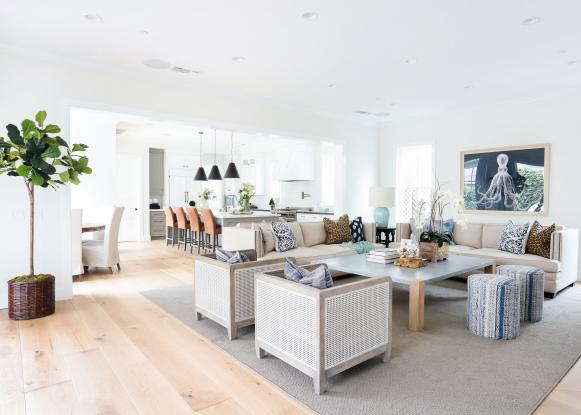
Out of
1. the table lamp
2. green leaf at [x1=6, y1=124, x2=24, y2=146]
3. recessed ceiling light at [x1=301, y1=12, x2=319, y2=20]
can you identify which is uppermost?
recessed ceiling light at [x1=301, y1=12, x2=319, y2=20]

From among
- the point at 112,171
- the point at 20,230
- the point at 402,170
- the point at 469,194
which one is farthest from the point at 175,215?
the point at 469,194

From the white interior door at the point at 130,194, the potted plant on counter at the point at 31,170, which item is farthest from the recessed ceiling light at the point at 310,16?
the white interior door at the point at 130,194

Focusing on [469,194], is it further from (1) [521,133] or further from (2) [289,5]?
(2) [289,5]

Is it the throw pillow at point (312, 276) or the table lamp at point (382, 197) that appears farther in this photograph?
the table lamp at point (382, 197)

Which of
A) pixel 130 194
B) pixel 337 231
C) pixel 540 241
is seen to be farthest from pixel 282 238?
pixel 130 194

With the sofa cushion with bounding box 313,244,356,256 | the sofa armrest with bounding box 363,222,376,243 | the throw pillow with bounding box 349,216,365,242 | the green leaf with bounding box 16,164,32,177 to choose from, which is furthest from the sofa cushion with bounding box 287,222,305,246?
the green leaf with bounding box 16,164,32,177

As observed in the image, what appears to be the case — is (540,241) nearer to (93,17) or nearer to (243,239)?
(243,239)

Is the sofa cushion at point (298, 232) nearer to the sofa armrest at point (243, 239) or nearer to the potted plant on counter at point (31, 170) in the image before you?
the sofa armrest at point (243, 239)

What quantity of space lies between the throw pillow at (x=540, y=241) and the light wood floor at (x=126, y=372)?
7.51 ft

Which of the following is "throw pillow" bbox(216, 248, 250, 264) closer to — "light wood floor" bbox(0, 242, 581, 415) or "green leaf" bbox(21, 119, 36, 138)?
"light wood floor" bbox(0, 242, 581, 415)

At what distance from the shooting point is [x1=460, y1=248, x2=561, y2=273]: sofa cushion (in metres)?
4.23

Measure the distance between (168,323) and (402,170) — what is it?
5.44 meters

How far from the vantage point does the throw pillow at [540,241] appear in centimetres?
451

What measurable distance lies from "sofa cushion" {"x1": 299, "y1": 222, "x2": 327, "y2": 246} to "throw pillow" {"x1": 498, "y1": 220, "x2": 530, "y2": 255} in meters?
2.39
